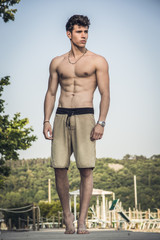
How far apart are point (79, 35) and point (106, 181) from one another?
86.2 meters

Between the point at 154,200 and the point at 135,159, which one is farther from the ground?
the point at 135,159

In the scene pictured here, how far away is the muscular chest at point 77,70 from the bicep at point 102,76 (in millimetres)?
76

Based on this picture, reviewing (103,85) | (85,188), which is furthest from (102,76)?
(85,188)

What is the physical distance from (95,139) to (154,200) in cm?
7876

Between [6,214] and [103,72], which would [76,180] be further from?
[103,72]

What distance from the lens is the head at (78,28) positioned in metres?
5.56

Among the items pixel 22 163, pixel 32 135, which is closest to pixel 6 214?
pixel 32 135

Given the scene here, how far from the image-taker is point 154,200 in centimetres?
8169

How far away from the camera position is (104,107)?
216 inches

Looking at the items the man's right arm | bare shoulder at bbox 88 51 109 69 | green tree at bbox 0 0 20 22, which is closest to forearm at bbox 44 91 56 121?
the man's right arm

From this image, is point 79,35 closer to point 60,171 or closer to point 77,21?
point 77,21

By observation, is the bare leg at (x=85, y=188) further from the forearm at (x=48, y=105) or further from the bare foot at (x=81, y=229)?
the forearm at (x=48, y=105)

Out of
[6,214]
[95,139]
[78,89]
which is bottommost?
[6,214]

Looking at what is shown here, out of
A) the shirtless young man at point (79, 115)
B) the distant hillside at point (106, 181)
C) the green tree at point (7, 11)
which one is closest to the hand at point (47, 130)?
the shirtless young man at point (79, 115)
